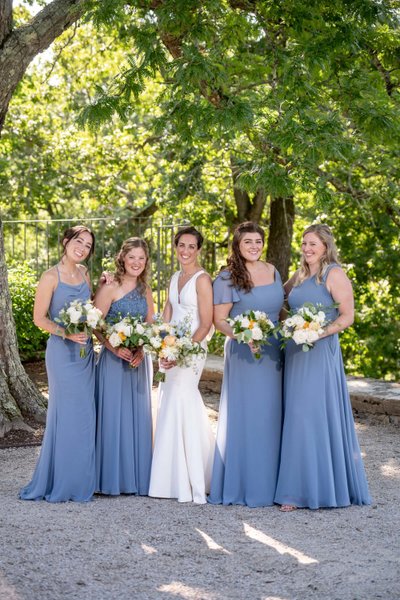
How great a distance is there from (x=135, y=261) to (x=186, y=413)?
1209 mm

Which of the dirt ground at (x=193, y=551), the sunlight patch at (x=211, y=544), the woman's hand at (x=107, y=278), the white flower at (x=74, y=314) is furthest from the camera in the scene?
the woman's hand at (x=107, y=278)

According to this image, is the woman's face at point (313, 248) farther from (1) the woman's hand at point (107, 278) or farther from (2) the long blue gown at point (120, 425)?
(1) the woman's hand at point (107, 278)

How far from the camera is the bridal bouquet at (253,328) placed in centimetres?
615

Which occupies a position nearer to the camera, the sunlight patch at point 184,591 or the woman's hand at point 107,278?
the sunlight patch at point 184,591

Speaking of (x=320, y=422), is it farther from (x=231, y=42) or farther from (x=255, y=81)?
(x=255, y=81)

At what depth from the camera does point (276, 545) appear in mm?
5652

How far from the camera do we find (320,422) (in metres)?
6.44

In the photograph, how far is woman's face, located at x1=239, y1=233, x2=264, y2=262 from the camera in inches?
255

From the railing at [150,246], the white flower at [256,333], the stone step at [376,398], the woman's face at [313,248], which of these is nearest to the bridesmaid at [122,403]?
the white flower at [256,333]

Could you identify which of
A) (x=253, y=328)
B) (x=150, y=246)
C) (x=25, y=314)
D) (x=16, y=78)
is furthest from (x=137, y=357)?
(x=150, y=246)

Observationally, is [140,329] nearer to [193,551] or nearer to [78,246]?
[78,246]

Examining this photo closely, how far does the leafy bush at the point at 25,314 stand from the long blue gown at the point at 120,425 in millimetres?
5367

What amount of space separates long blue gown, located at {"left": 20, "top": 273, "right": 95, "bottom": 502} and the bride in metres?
0.53

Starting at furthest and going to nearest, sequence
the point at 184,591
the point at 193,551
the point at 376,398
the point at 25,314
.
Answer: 1. the point at 25,314
2. the point at 376,398
3. the point at 193,551
4. the point at 184,591
